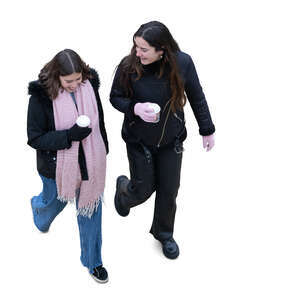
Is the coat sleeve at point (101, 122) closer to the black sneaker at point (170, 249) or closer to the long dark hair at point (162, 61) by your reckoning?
the long dark hair at point (162, 61)

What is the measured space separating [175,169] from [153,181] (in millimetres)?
155

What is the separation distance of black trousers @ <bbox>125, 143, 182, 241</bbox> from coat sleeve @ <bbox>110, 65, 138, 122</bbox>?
24 cm

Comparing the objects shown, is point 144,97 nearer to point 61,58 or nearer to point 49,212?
point 61,58

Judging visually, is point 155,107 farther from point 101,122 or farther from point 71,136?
point 71,136

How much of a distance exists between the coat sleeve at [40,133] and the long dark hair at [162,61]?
0.46 meters

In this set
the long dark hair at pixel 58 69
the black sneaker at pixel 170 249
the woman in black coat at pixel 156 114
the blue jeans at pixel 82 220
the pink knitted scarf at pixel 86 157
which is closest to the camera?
the long dark hair at pixel 58 69

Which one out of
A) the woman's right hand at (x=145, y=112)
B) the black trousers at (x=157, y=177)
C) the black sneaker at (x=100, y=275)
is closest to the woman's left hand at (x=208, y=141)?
the black trousers at (x=157, y=177)

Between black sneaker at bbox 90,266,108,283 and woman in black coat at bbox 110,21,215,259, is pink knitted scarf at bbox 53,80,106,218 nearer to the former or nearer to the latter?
woman in black coat at bbox 110,21,215,259

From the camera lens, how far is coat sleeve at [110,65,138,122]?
2.78 metres

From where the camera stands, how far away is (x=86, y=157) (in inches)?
106

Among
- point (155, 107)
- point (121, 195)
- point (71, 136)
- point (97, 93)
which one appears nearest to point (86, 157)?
point (71, 136)

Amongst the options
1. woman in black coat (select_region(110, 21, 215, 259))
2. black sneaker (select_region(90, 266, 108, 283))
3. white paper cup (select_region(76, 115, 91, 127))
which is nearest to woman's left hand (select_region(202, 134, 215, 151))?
woman in black coat (select_region(110, 21, 215, 259))

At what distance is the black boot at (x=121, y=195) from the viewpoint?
3281 millimetres

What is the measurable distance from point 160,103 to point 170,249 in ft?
3.30
